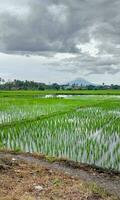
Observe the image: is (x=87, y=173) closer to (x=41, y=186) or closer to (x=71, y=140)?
(x=41, y=186)

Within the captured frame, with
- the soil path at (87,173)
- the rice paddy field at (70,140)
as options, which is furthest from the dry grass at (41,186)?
the rice paddy field at (70,140)

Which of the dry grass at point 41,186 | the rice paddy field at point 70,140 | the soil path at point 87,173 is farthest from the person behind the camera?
the rice paddy field at point 70,140

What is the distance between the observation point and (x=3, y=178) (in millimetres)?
6656

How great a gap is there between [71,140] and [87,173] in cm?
412

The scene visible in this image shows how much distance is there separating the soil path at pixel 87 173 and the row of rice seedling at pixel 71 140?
0.72 meters

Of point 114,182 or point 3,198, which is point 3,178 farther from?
point 114,182

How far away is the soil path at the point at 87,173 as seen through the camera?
6980 millimetres

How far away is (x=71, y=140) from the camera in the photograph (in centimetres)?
1198

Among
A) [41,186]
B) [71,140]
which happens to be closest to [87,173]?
[41,186]

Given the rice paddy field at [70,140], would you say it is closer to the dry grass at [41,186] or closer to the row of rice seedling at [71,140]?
the row of rice seedling at [71,140]

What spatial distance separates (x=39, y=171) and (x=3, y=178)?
0.96m

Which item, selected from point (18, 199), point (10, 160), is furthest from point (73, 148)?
point (18, 199)

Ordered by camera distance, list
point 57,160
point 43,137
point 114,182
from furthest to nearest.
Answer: point 43,137
point 57,160
point 114,182

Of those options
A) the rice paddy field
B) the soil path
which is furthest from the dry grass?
the rice paddy field
